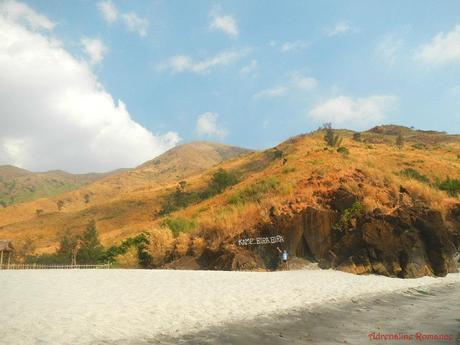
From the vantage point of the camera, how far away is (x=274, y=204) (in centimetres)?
2256

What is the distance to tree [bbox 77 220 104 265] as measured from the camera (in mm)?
34344

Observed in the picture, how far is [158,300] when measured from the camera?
11.5 meters

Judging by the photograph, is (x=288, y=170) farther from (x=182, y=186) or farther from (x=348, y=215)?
(x=182, y=186)

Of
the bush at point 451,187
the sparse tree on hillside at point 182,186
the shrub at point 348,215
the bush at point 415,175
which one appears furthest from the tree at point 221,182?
the shrub at point 348,215

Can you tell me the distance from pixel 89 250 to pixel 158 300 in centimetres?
2603

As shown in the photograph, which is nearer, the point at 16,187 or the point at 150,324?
the point at 150,324

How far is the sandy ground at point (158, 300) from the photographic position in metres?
8.29

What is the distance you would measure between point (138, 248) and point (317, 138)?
60.5 meters

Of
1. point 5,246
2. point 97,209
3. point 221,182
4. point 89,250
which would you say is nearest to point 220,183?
point 221,182

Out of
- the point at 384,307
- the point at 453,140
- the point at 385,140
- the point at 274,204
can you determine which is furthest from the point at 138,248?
the point at 453,140

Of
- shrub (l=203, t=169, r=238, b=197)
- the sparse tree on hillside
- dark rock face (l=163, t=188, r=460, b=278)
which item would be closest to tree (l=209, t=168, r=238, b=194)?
shrub (l=203, t=169, r=238, b=197)

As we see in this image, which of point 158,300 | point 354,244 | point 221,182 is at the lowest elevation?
point 158,300

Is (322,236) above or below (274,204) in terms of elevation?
below

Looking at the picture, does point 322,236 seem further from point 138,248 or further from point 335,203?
point 138,248
